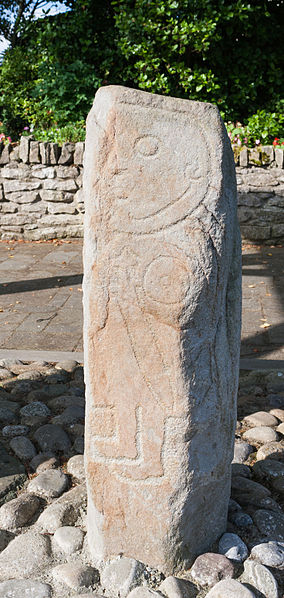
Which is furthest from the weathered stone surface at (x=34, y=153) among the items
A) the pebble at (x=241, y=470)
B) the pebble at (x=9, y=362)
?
the pebble at (x=241, y=470)

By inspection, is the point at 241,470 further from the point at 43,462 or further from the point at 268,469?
the point at 43,462

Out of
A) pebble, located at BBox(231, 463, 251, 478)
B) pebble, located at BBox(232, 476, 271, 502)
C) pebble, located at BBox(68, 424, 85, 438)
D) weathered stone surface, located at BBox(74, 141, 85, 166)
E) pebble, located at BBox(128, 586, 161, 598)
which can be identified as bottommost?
pebble, located at BBox(231, 463, 251, 478)

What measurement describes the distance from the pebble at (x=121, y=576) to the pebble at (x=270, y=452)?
1031mm

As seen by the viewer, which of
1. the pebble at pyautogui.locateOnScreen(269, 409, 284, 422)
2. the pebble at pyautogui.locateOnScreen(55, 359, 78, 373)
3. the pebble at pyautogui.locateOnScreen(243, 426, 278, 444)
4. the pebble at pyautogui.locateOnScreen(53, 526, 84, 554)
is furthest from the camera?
the pebble at pyautogui.locateOnScreen(55, 359, 78, 373)

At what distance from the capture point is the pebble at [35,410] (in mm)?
3217

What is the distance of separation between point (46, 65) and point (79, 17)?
3.18 feet

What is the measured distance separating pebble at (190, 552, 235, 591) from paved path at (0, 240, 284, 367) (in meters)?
2.22

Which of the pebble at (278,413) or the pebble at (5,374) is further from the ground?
the pebble at (5,374)

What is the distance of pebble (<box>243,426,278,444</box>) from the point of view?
298 cm

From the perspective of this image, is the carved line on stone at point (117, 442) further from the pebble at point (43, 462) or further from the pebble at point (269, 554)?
the pebble at point (43, 462)

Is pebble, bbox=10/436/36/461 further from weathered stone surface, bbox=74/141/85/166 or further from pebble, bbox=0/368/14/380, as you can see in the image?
weathered stone surface, bbox=74/141/85/166

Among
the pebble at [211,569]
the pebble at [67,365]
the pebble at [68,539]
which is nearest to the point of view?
the pebble at [211,569]

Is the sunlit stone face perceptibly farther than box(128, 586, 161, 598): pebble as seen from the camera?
No

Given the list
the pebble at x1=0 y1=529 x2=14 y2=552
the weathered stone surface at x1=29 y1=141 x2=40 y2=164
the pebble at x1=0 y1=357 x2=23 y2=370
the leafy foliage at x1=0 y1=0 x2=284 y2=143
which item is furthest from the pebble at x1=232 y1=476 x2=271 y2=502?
the leafy foliage at x1=0 y1=0 x2=284 y2=143
